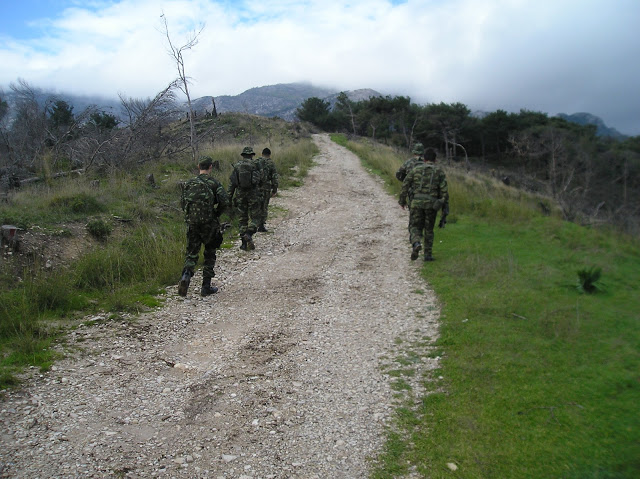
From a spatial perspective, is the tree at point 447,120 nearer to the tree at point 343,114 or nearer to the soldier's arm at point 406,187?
the tree at point 343,114

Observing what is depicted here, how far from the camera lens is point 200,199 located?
266 inches

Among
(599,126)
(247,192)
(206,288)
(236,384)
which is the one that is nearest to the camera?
(236,384)

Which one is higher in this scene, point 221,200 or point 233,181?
point 233,181

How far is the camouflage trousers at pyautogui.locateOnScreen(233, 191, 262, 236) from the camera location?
31.9ft

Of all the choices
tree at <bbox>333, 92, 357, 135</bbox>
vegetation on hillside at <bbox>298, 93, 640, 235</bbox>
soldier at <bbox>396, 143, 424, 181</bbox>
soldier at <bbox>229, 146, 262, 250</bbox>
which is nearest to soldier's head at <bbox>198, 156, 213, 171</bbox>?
soldier at <bbox>229, 146, 262, 250</bbox>

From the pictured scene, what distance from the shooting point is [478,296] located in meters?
6.35

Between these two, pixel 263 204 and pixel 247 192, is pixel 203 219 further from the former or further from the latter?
pixel 263 204


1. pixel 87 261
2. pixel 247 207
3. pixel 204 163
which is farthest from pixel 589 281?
pixel 87 261

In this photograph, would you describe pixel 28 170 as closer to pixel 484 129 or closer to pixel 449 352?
pixel 449 352

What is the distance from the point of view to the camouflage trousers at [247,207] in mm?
9734

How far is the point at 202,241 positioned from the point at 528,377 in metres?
4.83

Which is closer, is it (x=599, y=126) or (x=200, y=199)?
(x=200, y=199)

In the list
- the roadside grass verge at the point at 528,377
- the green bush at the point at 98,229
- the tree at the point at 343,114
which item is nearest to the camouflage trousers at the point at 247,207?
the green bush at the point at 98,229

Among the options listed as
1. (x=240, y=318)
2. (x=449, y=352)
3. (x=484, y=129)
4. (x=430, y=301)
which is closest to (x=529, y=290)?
(x=430, y=301)
